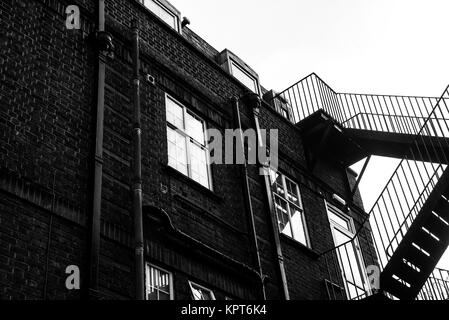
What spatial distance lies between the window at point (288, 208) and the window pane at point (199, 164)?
7.38 feet

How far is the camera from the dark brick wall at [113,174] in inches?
358

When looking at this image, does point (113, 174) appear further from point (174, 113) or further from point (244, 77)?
point (244, 77)

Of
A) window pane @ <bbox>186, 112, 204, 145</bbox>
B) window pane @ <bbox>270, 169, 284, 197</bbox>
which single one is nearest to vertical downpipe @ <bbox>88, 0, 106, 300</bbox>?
window pane @ <bbox>186, 112, 204, 145</bbox>

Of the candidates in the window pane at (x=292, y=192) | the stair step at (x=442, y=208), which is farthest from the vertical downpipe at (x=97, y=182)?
the stair step at (x=442, y=208)

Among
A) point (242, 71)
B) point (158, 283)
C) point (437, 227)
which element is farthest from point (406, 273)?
point (242, 71)

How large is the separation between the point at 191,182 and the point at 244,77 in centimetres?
677

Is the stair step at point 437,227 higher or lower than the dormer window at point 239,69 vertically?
lower

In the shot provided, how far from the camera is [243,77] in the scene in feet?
59.9

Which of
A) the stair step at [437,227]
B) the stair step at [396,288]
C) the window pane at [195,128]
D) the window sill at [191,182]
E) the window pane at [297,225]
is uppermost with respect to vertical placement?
the window pane at [195,128]

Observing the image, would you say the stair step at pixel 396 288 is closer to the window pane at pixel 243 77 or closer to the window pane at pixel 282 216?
the window pane at pixel 282 216

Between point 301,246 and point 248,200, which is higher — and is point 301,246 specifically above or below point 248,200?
below

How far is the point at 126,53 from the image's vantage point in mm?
12836

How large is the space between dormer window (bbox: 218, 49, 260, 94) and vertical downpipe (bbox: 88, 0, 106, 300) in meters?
5.67

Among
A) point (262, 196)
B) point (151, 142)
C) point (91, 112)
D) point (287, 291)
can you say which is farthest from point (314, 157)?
point (91, 112)
